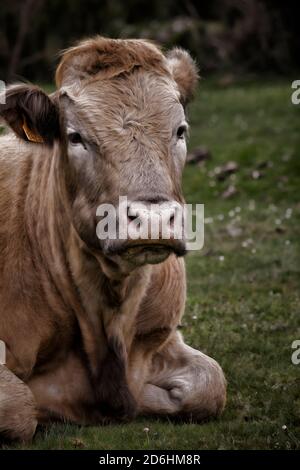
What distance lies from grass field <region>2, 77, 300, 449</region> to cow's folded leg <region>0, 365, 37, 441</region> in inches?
4.8

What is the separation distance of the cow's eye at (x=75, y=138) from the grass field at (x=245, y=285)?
1.86 metres

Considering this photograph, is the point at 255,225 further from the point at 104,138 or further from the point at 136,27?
the point at 136,27

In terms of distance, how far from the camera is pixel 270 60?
2761 cm

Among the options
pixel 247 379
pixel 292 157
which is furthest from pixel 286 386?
pixel 292 157

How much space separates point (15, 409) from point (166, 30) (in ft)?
71.9

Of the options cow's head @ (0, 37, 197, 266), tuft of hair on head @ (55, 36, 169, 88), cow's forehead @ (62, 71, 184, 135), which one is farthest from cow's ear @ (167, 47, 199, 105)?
cow's forehead @ (62, 71, 184, 135)

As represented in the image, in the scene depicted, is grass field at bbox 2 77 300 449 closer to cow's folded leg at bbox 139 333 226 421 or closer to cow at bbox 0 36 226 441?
cow's folded leg at bbox 139 333 226 421

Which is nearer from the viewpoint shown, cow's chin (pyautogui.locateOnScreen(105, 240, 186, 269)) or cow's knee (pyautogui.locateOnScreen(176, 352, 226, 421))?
cow's chin (pyautogui.locateOnScreen(105, 240, 186, 269))

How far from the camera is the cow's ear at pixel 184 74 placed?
7430 mm

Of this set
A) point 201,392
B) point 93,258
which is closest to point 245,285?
point 201,392

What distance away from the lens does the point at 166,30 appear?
27.3m

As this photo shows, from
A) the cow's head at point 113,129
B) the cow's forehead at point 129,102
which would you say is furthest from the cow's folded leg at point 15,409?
the cow's forehead at point 129,102

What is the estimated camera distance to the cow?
6414 mm

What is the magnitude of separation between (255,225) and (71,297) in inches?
278
